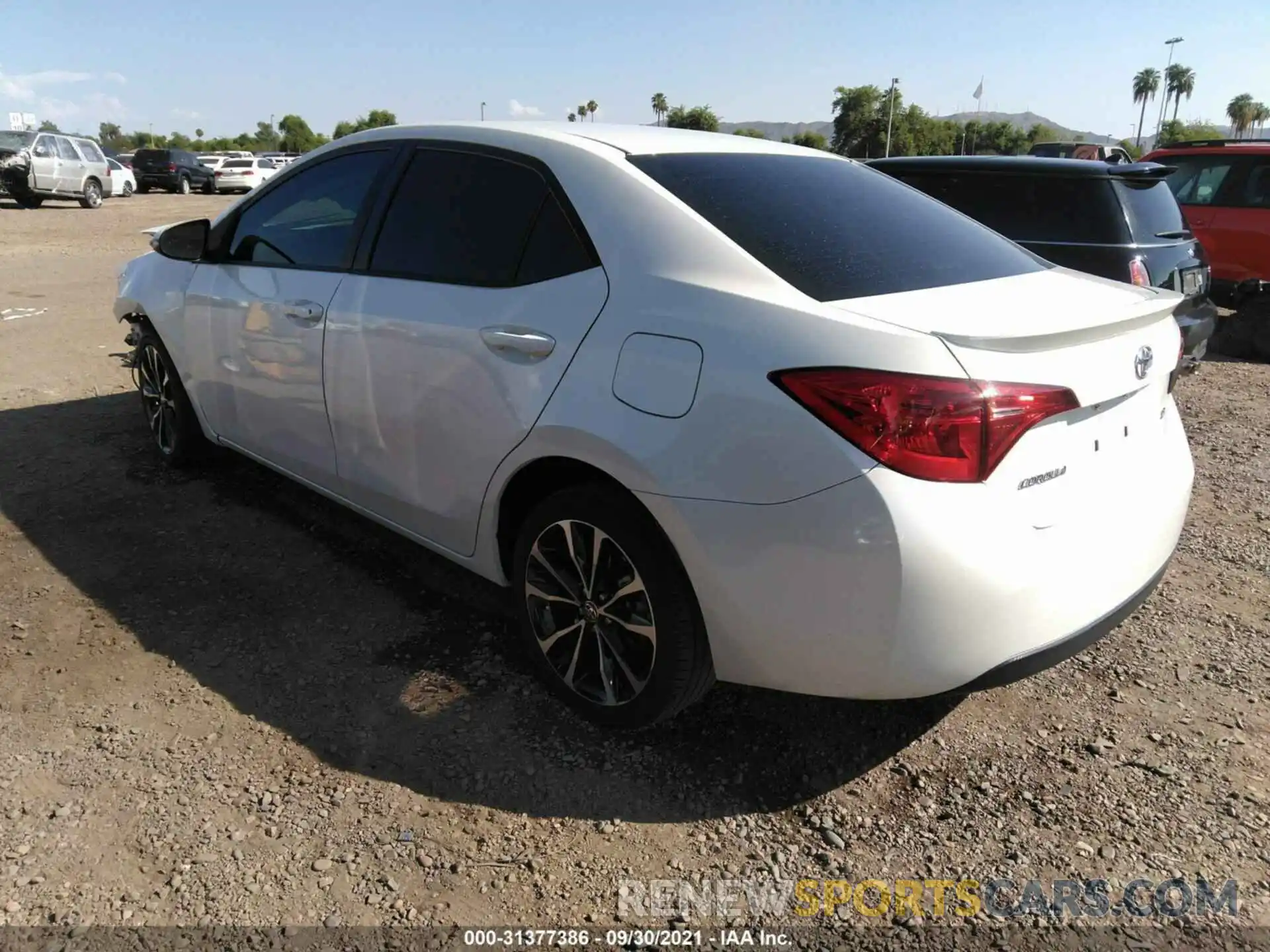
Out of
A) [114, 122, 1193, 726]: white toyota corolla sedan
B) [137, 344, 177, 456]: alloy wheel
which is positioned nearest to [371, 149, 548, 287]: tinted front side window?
[114, 122, 1193, 726]: white toyota corolla sedan

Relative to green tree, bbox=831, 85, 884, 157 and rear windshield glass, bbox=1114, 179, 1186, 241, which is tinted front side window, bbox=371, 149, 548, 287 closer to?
rear windshield glass, bbox=1114, 179, 1186, 241

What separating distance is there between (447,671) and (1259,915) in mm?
2303

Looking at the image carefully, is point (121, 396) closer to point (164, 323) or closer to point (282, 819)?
point (164, 323)

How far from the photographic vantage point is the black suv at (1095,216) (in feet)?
19.1

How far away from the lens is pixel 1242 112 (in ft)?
379

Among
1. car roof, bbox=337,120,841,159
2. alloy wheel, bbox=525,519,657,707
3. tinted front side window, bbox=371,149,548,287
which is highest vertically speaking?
car roof, bbox=337,120,841,159

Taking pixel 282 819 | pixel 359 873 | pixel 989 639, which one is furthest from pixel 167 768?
pixel 989 639

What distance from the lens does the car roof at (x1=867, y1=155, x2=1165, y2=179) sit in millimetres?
5844

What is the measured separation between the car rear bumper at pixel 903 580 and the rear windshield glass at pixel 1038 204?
4.01 metres

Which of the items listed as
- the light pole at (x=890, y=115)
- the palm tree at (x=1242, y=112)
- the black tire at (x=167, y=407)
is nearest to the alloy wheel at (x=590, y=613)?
the black tire at (x=167, y=407)

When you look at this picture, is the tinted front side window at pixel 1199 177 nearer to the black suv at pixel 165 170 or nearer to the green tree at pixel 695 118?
the black suv at pixel 165 170

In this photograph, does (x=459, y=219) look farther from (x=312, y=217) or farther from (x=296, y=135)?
(x=296, y=135)

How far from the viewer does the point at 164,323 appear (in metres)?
4.54

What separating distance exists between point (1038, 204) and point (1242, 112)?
137 m
